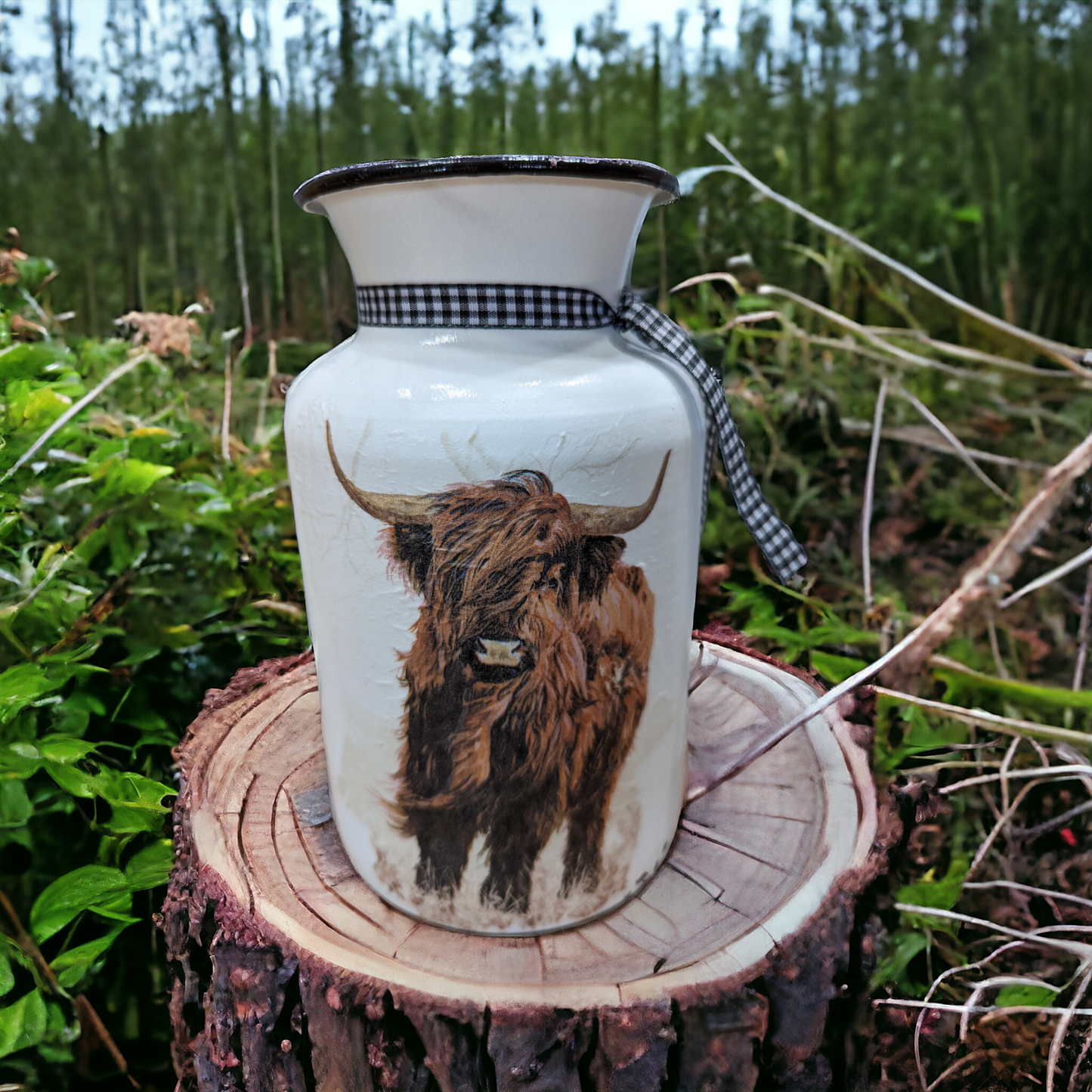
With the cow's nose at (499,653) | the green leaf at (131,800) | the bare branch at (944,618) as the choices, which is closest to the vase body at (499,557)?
the cow's nose at (499,653)

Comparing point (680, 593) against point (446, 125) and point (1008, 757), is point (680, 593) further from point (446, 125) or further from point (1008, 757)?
point (446, 125)

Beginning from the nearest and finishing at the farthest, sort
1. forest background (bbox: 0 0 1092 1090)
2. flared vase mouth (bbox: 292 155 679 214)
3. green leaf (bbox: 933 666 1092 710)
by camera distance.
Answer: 1. flared vase mouth (bbox: 292 155 679 214)
2. green leaf (bbox: 933 666 1092 710)
3. forest background (bbox: 0 0 1092 1090)

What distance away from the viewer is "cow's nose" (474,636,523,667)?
0.85m

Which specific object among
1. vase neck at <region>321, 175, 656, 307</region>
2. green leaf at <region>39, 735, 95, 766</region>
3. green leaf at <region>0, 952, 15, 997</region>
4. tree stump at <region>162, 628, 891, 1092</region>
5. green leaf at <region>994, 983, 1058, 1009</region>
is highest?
vase neck at <region>321, 175, 656, 307</region>

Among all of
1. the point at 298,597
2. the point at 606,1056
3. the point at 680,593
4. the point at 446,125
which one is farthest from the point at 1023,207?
the point at 606,1056

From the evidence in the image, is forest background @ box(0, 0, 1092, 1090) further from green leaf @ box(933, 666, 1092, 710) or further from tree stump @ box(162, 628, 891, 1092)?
tree stump @ box(162, 628, 891, 1092)

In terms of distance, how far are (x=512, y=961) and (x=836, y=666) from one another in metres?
0.88

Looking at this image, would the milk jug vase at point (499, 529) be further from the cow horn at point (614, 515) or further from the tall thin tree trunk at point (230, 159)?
the tall thin tree trunk at point (230, 159)

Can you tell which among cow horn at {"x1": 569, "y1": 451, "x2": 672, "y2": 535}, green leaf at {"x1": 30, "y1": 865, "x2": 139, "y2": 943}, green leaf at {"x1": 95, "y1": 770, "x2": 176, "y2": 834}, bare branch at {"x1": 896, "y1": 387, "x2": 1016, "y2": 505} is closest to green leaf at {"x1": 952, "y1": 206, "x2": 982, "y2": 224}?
bare branch at {"x1": 896, "y1": 387, "x2": 1016, "y2": 505}

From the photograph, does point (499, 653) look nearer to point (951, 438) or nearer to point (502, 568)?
point (502, 568)

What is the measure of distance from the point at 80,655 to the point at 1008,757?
4.98ft

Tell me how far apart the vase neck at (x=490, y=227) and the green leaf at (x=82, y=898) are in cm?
86

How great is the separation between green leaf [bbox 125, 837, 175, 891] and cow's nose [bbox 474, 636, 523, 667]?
56 centimetres

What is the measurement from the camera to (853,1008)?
92 centimetres
